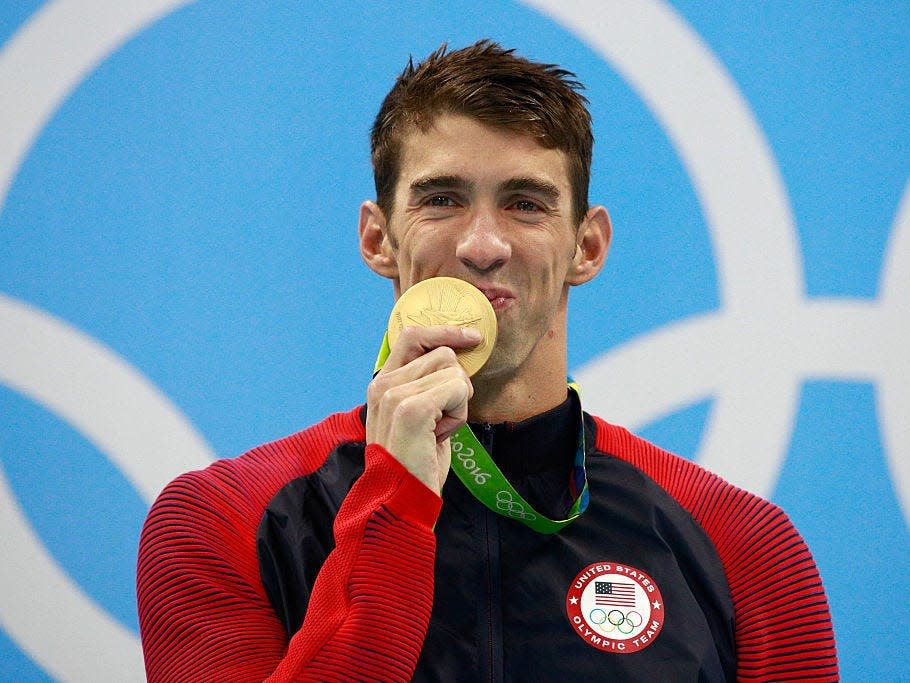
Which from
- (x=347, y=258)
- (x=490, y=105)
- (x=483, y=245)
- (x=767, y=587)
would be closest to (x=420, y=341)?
(x=483, y=245)

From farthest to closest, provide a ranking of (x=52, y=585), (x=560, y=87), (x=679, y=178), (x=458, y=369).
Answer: (x=679, y=178), (x=52, y=585), (x=560, y=87), (x=458, y=369)

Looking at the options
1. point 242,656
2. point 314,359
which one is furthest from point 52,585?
point 242,656

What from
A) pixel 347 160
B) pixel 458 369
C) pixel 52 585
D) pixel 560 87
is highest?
pixel 347 160

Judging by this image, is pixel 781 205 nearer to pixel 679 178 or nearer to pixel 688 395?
pixel 679 178

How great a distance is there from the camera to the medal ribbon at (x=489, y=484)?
1689 mm

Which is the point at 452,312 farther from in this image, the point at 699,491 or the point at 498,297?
the point at 699,491

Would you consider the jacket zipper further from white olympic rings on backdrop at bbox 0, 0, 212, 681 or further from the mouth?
white olympic rings on backdrop at bbox 0, 0, 212, 681

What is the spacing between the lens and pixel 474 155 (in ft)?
5.79

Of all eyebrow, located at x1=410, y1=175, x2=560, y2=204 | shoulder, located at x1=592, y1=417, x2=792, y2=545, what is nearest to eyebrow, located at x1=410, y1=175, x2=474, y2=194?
eyebrow, located at x1=410, y1=175, x2=560, y2=204

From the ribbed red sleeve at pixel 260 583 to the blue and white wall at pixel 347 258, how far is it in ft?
2.83

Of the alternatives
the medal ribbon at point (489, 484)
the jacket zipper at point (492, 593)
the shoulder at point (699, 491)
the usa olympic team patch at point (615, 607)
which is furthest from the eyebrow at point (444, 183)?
the usa olympic team patch at point (615, 607)

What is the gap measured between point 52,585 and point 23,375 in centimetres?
48

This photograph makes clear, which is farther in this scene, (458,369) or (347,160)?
(347,160)

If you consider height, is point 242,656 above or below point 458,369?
below
